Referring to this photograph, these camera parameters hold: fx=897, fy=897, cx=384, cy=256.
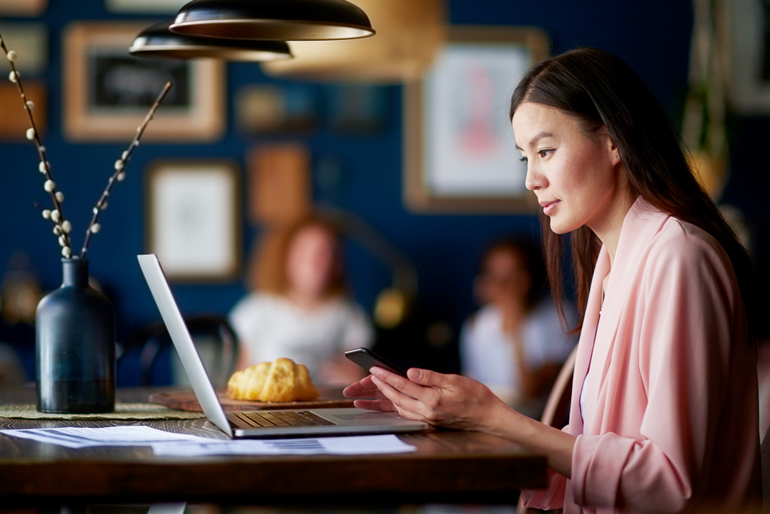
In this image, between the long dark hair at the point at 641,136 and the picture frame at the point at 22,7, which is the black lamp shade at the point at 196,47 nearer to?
the long dark hair at the point at 641,136

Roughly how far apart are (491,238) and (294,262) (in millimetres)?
1155

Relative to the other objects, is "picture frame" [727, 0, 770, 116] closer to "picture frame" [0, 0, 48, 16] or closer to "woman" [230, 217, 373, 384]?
"woman" [230, 217, 373, 384]

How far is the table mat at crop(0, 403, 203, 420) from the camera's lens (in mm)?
1387

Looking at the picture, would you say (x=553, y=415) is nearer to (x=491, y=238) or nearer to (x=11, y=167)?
(x=491, y=238)

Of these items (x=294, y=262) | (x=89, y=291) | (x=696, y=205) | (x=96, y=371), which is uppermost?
(x=696, y=205)

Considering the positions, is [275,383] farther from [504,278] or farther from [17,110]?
[17,110]

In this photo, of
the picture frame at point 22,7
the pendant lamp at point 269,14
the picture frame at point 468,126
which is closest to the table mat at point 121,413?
the pendant lamp at point 269,14

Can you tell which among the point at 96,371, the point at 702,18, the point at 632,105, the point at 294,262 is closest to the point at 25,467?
the point at 96,371

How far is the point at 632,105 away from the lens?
4.47ft

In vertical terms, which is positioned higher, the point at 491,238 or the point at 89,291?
the point at 89,291

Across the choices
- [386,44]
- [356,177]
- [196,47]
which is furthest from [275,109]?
[196,47]

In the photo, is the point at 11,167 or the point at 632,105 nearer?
the point at 632,105

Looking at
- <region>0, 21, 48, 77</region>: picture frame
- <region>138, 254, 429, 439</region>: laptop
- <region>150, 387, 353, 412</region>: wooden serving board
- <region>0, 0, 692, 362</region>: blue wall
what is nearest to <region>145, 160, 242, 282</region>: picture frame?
<region>0, 0, 692, 362</region>: blue wall

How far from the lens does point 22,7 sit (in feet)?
14.1
